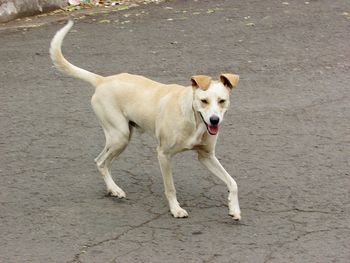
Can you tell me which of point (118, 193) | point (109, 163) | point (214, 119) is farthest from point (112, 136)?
point (214, 119)

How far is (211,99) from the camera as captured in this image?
5.07 meters

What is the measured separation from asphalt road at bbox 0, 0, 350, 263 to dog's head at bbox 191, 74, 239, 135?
0.81 meters


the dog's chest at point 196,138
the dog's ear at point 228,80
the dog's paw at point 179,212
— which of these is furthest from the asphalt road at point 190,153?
the dog's ear at point 228,80

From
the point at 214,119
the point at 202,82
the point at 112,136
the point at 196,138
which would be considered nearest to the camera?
the point at 214,119

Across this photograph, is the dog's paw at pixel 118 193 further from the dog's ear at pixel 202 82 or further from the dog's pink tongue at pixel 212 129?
the dog's ear at pixel 202 82

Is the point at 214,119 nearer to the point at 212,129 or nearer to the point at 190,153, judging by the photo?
the point at 212,129

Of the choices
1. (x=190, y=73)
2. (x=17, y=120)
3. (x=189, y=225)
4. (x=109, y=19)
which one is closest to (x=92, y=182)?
(x=189, y=225)

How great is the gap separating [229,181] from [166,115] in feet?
2.22

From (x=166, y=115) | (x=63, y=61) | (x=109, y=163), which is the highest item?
(x=63, y=61)

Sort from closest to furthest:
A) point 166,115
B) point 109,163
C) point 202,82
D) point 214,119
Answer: point 214,119
point 202,82
point 166,115
point 109,163

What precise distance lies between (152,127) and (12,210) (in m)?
1.24

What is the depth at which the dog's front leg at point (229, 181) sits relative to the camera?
17.6 ft

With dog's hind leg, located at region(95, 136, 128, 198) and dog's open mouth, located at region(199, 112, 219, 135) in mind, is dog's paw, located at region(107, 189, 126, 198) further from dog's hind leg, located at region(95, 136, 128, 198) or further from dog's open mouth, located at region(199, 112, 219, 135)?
dog's open mouth, located at region(199, 112, 219, 135)

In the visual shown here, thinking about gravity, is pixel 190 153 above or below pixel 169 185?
below
